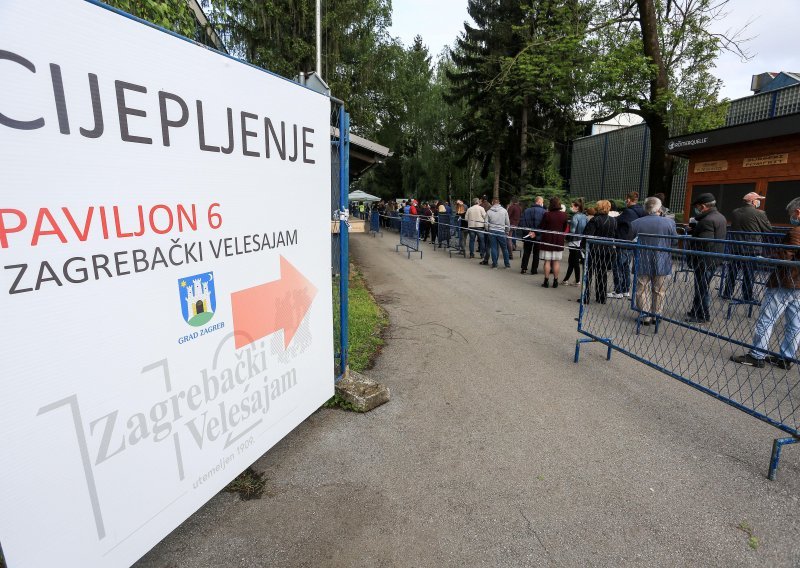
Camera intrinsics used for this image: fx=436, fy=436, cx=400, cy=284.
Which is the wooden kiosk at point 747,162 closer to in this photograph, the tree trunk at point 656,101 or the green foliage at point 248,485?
the tree trunk at point 656,101

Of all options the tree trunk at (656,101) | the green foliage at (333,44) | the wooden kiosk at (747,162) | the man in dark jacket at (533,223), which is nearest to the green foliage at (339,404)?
the man in dark jacket at (533,223)

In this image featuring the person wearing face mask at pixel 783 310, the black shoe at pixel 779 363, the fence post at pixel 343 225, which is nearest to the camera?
the fence post at pixel 343 225

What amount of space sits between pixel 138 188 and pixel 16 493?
1272 mm

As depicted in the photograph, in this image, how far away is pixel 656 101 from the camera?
1398 centimetres

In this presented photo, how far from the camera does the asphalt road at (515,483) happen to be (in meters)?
2.39

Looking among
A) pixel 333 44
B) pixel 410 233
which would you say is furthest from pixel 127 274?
pixel 333 44

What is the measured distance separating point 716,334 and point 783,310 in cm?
135

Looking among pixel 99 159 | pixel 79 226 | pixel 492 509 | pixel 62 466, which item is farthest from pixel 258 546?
pixel 99 159

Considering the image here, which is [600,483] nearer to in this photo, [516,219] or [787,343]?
[787,343]

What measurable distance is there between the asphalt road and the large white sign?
0.44 meters

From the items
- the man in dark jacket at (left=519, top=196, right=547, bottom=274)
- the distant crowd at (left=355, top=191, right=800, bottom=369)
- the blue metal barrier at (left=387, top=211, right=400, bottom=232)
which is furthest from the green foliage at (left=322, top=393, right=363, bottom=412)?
the blue metal barrier at (left=387, top=211, right=400, bottom=232)

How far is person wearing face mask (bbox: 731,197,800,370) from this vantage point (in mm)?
4664

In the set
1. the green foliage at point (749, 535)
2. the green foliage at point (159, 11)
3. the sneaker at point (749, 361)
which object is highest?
the green foliage at point (159, 11)

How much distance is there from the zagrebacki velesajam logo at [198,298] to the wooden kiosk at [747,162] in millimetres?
13106
